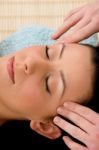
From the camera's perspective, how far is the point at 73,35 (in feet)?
4.49

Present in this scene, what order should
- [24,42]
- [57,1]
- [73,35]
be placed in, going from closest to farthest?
[73,35], [24,42], [57,1]

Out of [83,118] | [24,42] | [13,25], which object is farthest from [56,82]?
[13,25]

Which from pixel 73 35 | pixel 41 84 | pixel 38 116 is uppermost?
pixel 73 35

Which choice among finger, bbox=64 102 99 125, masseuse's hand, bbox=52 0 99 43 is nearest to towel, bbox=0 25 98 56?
masseuse's hand, bbox=52 0 99 43

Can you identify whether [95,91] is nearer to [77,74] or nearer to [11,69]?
[77,74]

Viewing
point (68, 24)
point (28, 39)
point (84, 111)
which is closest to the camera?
point (84, 111)

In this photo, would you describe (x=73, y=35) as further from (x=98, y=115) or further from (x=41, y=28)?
(x=41, y=28)

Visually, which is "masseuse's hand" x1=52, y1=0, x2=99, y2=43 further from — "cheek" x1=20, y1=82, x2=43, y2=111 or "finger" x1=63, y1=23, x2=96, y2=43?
"cheek" x1=20, y1=82, x2=43, y2=111

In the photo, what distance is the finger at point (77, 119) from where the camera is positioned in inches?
49.5

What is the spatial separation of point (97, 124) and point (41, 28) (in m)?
0.70

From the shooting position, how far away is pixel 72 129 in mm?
1279

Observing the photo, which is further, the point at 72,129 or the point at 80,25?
the point at 80,25

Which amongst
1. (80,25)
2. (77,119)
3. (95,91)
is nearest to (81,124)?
(77,119)

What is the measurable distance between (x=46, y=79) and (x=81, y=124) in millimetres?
186
